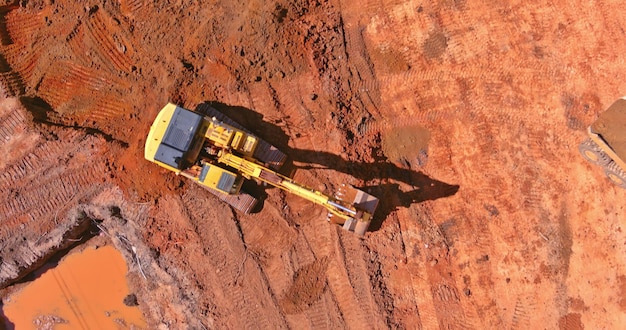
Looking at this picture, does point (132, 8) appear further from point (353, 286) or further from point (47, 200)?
point (353, 286)

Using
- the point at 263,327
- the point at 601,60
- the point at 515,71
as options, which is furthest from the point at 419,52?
the point at 263,327

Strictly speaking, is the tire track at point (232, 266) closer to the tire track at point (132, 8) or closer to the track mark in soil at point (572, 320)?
the tire track at point (132, 8)

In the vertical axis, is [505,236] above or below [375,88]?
below

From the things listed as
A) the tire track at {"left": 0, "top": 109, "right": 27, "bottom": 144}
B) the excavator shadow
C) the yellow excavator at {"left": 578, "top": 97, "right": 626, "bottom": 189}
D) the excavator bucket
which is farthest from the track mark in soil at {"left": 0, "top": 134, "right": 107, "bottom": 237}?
the yellow excavator at {"left": 578, "top": 97, "right": 626, "bottom": 189}

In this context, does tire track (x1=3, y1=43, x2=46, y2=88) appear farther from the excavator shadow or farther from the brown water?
the brown water

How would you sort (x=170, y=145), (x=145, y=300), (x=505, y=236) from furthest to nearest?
(x=145, y=300) → (x=505, y=236) → (x=170, y=145)

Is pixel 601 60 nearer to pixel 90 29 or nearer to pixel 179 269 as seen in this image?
pixel 179 269
